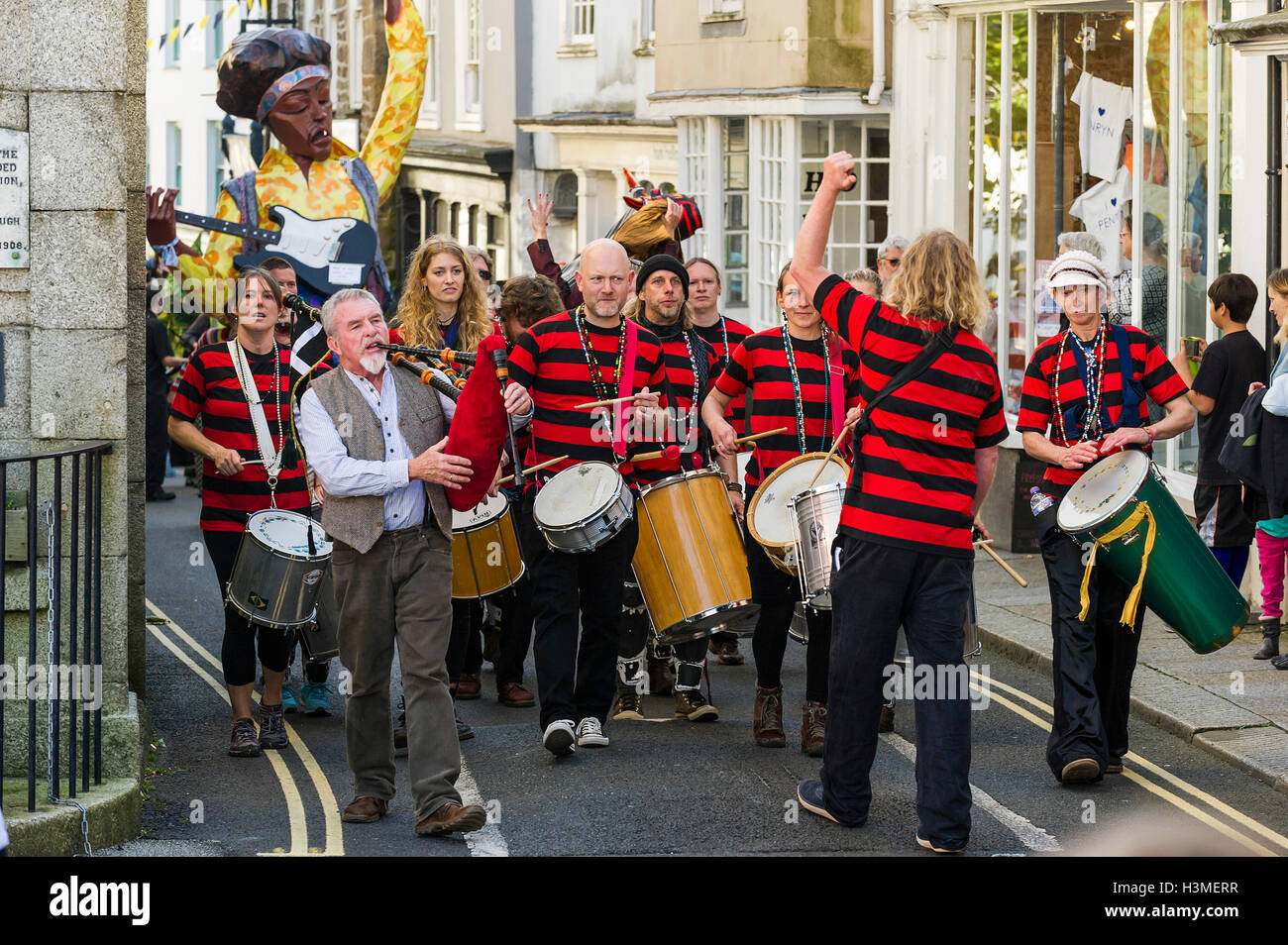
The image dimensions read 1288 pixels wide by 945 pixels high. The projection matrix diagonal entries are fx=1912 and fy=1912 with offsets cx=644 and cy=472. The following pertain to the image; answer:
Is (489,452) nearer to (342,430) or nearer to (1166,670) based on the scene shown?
(342,430)

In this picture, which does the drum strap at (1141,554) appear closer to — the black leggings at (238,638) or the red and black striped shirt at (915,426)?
the red and black striped shirt at (915,426)

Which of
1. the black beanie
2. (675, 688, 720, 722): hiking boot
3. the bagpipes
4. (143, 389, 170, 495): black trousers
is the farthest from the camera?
(143, 389, 170, 495): black trousers

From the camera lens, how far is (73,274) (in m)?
7.25

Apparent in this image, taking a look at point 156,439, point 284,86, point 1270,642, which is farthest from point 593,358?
point 156,439

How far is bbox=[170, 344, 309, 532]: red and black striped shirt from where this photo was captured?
839 cm

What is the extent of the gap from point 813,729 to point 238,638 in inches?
99.4

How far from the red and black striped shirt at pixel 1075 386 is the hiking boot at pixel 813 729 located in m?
1.38

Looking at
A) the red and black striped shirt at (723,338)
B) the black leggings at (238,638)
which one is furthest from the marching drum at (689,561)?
the black leggings at (238,638)

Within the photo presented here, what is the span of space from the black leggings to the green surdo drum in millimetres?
3484

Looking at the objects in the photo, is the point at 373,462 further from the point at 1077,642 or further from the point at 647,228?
the point at 647,228

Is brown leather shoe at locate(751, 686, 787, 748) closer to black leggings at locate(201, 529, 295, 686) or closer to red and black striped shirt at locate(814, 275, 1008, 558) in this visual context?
red and black striped shirt at locate(814, 275, 1008, 558)

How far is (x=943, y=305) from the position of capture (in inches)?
261

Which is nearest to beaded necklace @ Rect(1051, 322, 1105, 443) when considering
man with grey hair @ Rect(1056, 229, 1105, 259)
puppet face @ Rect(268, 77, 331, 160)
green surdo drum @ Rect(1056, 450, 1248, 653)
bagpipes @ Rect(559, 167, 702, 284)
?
green surdo drum @ Rect(1056, 450, 1248, 653)

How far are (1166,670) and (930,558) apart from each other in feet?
12.0
